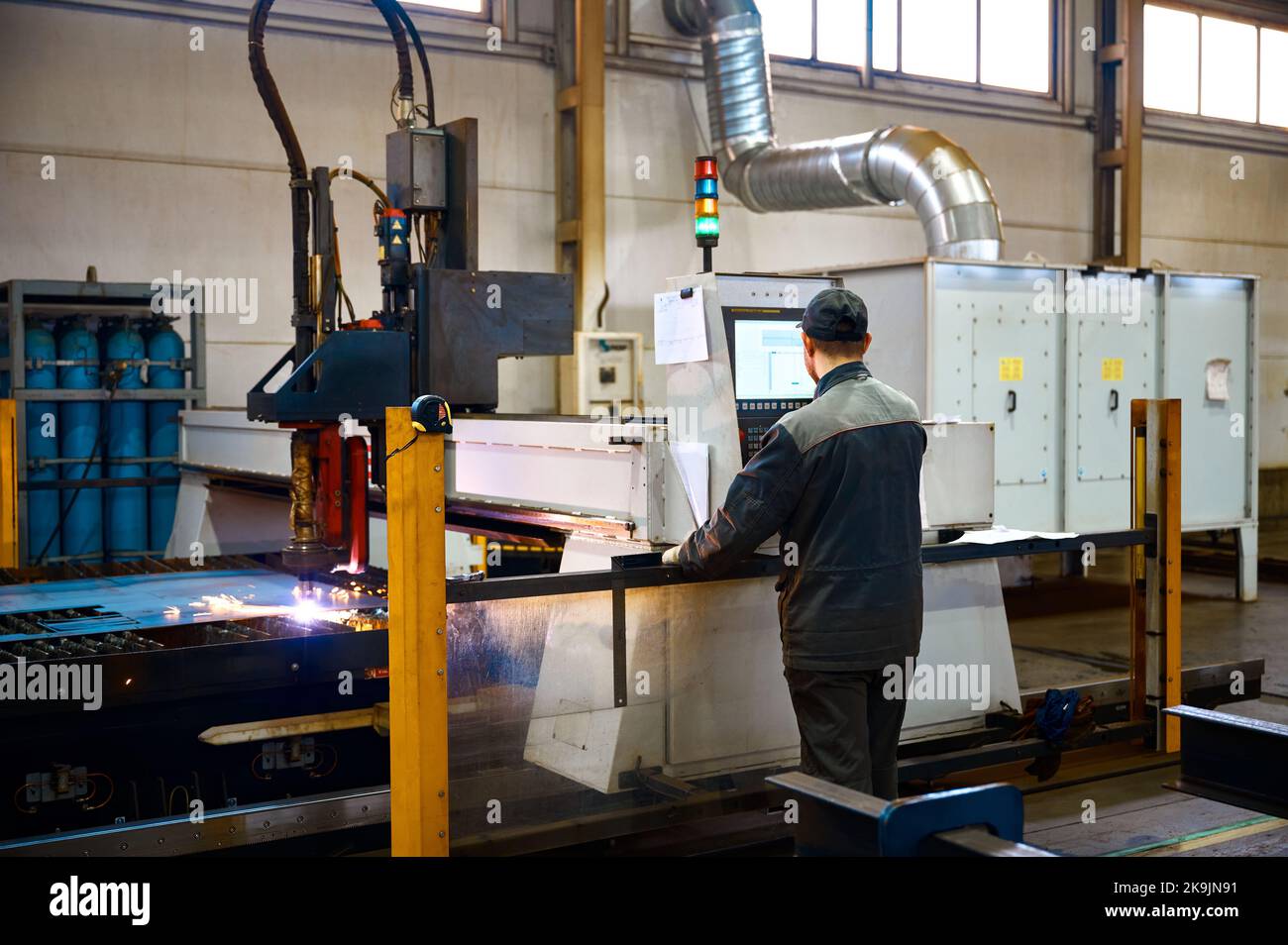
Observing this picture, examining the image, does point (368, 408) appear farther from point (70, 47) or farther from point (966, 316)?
point (70, 47)

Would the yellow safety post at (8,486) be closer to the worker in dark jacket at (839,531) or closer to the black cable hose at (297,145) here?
the black cable hose at (297,145)

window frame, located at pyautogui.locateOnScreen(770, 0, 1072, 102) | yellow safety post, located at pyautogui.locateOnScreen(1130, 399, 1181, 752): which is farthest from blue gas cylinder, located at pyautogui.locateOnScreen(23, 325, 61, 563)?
window frame, located at pyautogui.locateOnScreen(770, 0, 1072, 102)

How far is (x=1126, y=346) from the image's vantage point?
7.23 m

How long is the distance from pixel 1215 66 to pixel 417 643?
425 inches

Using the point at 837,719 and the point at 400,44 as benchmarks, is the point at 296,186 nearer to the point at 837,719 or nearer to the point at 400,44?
the point at 400,44

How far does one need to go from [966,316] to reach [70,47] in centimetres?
494

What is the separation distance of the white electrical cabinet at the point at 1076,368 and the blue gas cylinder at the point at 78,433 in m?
3.60

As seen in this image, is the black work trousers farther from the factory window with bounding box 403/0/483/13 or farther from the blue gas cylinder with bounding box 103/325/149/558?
the factory window with bounding box 403/0/483/13

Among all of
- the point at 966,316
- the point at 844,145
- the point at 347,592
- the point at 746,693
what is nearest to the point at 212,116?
the point at 844,145

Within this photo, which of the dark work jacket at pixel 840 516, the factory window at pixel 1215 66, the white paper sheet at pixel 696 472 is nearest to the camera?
the dark work jacket at pixel 840 516

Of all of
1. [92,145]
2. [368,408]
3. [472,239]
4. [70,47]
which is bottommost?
[368,408]

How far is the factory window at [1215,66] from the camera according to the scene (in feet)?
34.9

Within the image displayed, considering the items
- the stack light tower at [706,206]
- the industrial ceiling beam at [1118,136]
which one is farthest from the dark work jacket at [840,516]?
the industrial ceiling beam at [1118,136]

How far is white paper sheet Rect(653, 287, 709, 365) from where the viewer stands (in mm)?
3127
